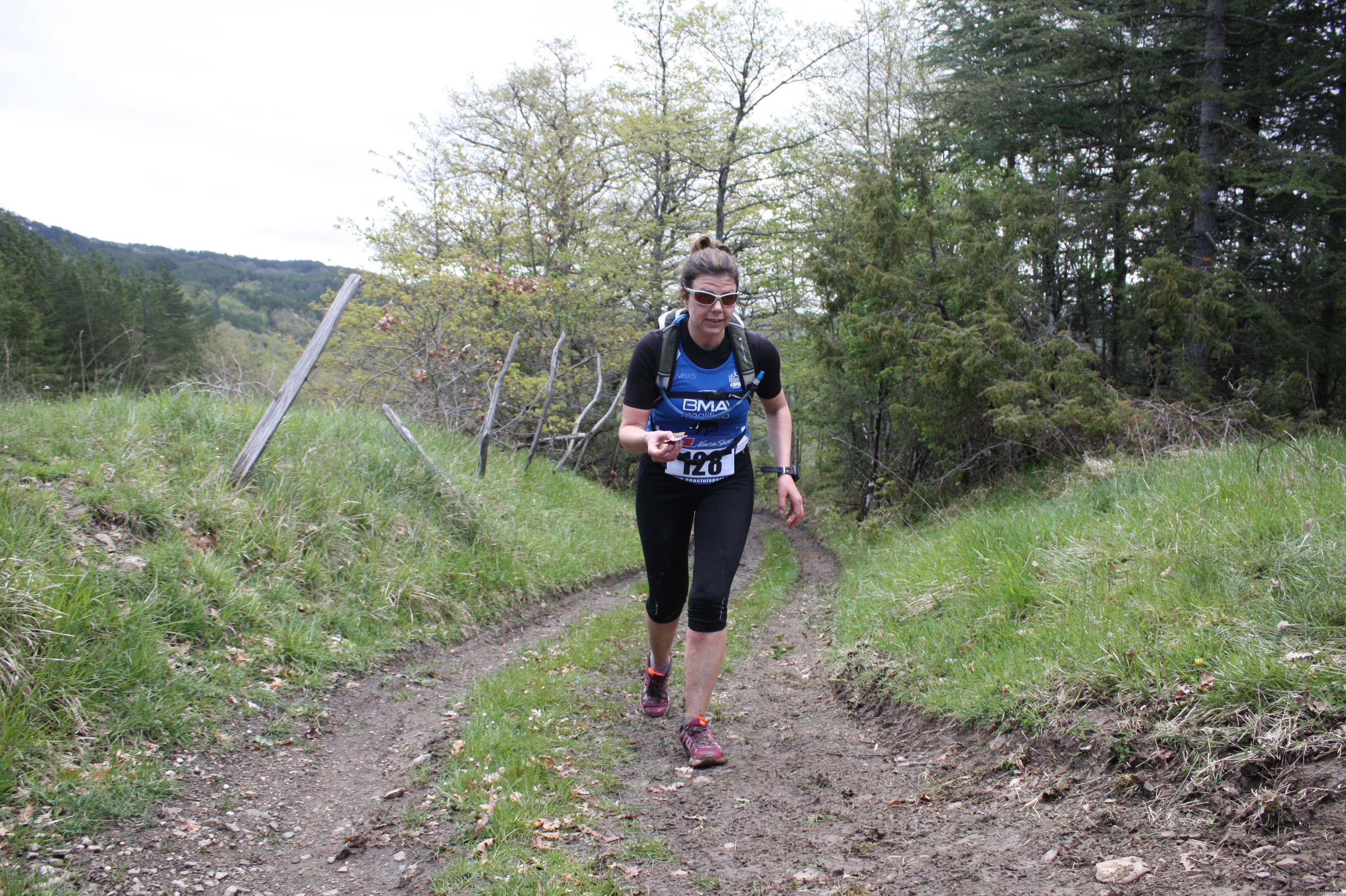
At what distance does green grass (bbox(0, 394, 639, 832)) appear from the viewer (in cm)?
309

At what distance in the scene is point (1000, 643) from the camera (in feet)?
13.1

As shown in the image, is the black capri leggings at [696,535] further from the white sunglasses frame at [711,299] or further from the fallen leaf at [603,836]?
the fallen leaf at [603,836]

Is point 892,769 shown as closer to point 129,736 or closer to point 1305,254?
point 129,736

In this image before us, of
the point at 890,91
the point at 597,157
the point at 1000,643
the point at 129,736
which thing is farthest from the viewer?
the point at 597,157

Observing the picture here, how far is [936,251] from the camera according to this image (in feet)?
37.1

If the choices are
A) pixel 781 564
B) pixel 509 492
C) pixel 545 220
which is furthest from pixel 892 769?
pixel 545 220

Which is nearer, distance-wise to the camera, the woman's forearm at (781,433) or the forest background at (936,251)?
the woman's forearm at (781,433)

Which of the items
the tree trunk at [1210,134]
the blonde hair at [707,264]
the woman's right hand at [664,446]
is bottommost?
the woman's right hand at [664,446]

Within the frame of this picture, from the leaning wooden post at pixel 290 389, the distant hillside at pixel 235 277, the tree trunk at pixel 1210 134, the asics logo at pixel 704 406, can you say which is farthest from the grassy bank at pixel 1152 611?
the distant hillside at pixel 235 277

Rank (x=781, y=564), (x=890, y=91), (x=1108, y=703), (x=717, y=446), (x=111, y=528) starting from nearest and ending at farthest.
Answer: (x=1108, y=703) < (x=717, y=446) < (x=111, y=528) < (x=781, y=564) < (x=890, y=91)

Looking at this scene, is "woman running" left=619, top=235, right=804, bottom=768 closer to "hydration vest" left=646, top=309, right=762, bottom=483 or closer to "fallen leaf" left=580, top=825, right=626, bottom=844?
"hydration vest" left=646, top=309, right=762, bottom=483

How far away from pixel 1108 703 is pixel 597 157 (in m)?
21.3

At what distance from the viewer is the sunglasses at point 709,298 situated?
3514 millimetres

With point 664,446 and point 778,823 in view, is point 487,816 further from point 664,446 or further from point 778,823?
point 664,446
